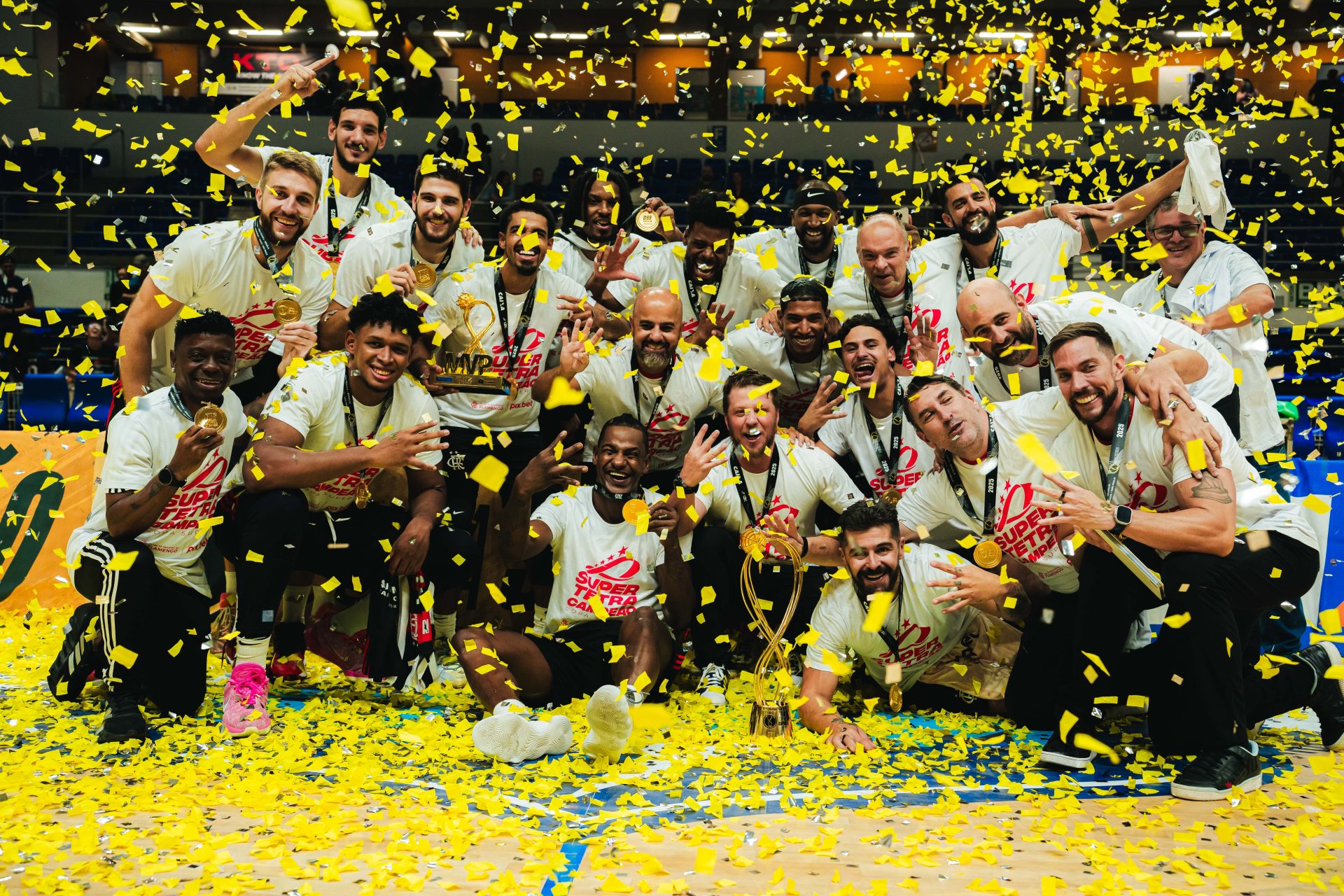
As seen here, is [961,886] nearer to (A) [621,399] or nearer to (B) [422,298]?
(A) [621,399]

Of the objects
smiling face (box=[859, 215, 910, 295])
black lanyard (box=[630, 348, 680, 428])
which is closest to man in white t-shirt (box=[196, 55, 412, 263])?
black lanyard (box=[630, 348, 680, 428])

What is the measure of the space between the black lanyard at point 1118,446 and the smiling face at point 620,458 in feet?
6.09

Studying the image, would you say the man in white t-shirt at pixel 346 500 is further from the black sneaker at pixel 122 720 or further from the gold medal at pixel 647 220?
the gold medal at pixel 647 220

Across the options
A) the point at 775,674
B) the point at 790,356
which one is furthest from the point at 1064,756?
the point at 790,356

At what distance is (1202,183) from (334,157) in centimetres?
408

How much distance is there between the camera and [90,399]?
10.9 metres

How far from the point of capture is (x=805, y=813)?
3.52m

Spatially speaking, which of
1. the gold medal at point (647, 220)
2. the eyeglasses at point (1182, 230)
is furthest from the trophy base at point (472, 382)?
the eyeglasses at point (1182, 230)

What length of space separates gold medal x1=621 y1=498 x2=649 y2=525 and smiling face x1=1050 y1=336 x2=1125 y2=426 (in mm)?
1699

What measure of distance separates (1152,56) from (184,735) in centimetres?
1761

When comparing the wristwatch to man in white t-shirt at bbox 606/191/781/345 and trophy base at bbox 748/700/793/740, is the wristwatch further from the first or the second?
man in white t-shirt at bbox 606/191/781/345

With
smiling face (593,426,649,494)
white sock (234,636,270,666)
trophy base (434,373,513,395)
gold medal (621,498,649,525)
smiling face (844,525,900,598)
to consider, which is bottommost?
white sock (234,636,270,666)

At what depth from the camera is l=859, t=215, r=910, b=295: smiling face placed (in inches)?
214

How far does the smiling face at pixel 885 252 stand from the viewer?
543 centimetres
